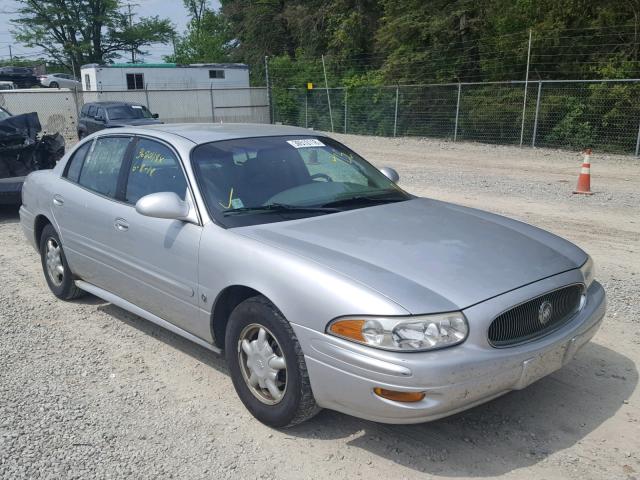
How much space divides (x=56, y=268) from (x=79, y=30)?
184 ft

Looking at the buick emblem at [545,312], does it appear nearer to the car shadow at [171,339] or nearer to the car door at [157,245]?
the car door at [157,245]

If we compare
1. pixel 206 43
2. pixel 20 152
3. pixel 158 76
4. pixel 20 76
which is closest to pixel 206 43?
pixel 206 43

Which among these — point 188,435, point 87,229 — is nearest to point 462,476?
point 188,435

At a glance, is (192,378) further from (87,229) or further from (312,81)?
(312,81)

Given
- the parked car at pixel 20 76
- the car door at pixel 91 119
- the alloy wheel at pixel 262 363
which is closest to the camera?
the alloy wheel at pixel 262 363

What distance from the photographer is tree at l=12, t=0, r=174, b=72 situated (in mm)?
53578

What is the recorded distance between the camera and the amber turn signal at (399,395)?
2.79 m

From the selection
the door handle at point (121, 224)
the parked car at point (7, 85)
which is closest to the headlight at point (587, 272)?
the door handle at point (121, 224)

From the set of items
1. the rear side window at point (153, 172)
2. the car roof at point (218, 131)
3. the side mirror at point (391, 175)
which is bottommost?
the side mirror at point (391, 175)

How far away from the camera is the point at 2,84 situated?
38156 millimetres

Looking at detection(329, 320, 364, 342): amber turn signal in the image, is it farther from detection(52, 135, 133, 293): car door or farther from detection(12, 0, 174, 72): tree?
detection(12, 0, 174, 72): tree

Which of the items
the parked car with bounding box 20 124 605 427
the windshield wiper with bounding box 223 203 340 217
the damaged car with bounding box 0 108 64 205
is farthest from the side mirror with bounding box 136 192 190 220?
the damaged car with bounding box 0 108 64 205

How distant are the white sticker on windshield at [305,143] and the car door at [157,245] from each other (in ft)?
2.86

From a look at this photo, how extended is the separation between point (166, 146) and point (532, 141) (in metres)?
17.5
